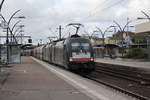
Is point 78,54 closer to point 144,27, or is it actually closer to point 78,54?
point 78,54

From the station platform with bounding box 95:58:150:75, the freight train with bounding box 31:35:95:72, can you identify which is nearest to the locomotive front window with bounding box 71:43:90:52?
the freight train with bounding box 31:35:95:72

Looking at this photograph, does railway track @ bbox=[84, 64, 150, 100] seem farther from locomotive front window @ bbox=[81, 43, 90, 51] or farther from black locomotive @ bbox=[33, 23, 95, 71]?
locomotive front window @ bbox=[81, 43, 90, 51]

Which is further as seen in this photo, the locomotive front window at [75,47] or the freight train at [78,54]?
the locomotive front window at [75,47]

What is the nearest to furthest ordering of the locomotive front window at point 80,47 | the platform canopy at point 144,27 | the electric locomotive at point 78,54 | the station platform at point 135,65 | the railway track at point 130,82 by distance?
the railway track at point 130,82 < the electric locomotive at point 78,54 < the locomotive front window at point 80,47 < the station platform at point 135,65 < the platform canopy at point 144,27

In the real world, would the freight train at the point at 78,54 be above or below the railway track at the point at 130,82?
above

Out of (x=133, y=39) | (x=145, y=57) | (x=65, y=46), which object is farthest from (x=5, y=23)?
(x=133, y=39)

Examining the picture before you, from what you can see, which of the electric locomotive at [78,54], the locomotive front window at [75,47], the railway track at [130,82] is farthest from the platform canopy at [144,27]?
the railway track at [130,82]

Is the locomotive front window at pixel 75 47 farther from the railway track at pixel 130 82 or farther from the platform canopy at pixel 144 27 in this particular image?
the platform canopy at pixel 144 27

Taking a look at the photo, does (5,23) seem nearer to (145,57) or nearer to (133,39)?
(145,57)

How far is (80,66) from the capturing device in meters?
26.2

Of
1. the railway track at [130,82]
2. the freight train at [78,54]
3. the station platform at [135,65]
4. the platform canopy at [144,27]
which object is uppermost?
the platform canopy at [144,27]

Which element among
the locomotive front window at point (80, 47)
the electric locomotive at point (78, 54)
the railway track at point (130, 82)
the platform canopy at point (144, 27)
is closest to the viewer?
the railway track at point (130, 82)

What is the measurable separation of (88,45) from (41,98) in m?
15.4

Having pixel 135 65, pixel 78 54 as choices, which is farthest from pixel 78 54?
pixel 135 65
